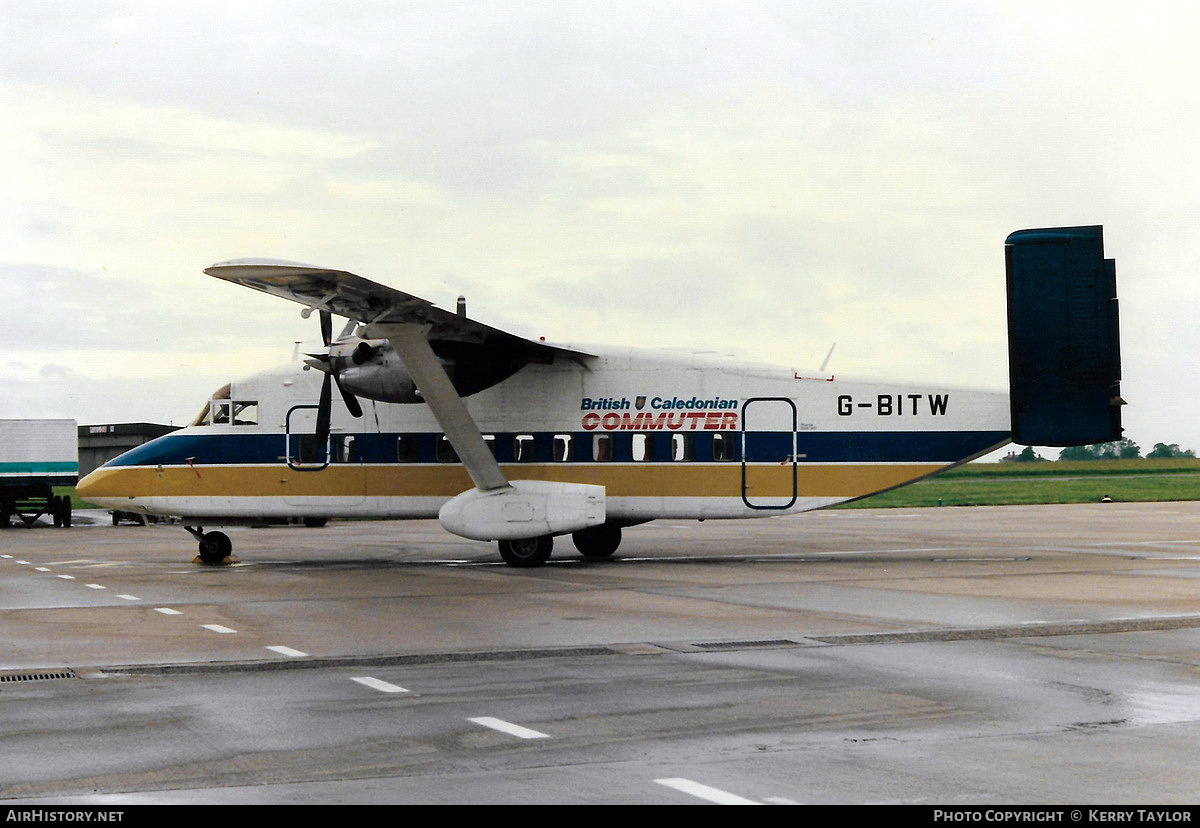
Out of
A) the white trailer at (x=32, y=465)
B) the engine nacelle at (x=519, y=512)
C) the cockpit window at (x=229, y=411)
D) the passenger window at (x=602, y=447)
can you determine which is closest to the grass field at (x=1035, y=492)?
the passenger window at (x=602, y=447)

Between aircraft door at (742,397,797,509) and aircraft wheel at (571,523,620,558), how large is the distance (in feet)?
10.7

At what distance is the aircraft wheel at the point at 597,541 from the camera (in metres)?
25.4

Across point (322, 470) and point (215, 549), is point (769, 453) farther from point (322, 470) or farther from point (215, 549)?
point (215, 549)

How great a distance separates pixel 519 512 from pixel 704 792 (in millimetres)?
16173

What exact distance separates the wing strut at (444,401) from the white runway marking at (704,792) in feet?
48.1

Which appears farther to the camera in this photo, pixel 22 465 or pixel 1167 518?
pixel 22 465

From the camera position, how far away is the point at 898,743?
312 inches

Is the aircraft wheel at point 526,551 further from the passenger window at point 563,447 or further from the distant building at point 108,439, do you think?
the distant building at point 108,439

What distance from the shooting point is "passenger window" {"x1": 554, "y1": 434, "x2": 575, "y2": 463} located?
24016 millimetres

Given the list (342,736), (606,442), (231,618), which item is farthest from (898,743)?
(606,442)

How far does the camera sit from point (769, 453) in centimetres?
2359

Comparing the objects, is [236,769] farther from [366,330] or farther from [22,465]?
[22,465]
